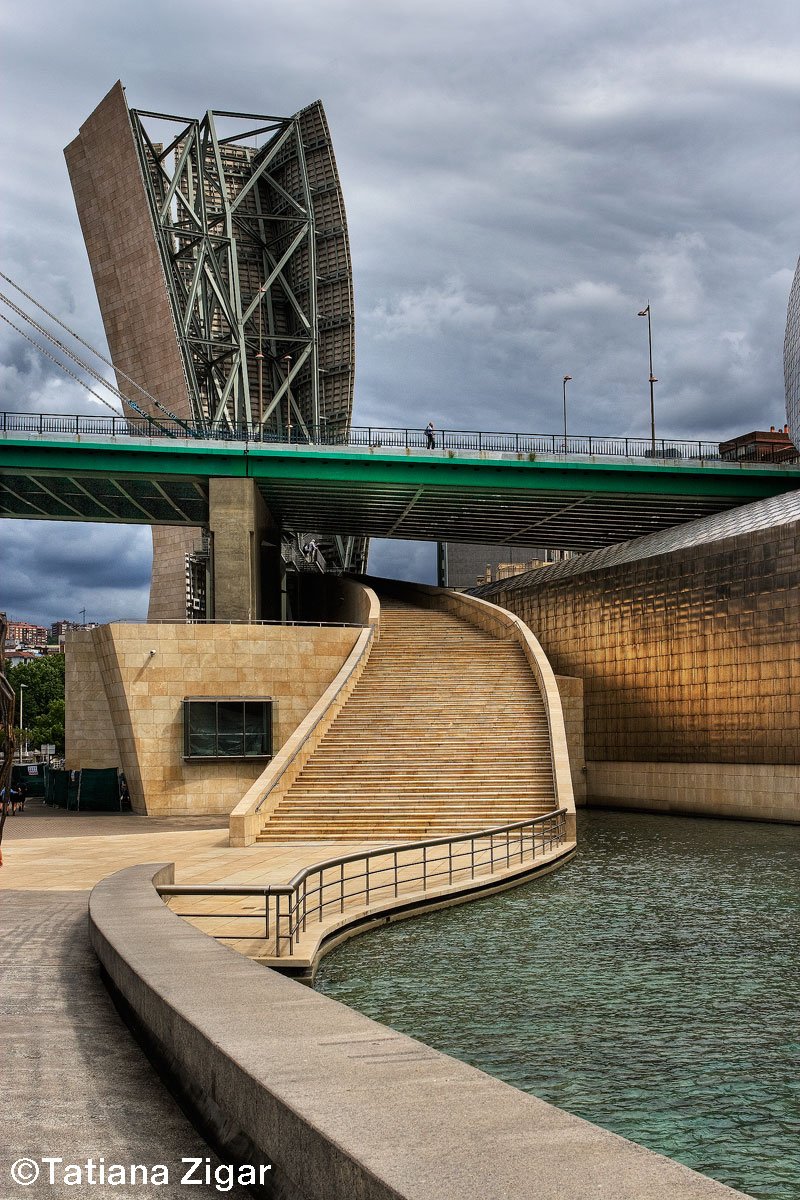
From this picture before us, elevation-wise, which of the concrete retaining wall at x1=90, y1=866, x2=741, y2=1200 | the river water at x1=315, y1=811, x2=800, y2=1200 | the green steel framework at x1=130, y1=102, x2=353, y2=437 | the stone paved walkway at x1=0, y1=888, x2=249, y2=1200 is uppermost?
the green steel framework at x1=130, y1=102, x2=353, y2=437

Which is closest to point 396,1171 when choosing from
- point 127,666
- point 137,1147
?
point 137,1147

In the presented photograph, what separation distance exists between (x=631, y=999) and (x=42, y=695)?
367ft

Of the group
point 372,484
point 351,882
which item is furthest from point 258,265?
point 351,882

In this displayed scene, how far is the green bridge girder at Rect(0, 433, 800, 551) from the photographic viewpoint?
1721 inches

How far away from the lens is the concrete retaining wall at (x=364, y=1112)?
10.1 ft

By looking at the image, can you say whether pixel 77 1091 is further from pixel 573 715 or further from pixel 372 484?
pixel 372 484

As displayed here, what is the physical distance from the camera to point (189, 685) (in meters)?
33.7

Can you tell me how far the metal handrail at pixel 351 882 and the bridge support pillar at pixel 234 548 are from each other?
20741 mm

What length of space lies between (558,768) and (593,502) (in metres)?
26.0

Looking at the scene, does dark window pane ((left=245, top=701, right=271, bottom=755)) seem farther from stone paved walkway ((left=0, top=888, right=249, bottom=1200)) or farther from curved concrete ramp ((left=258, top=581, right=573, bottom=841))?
stone paved walkway ((left=0, top=888, right=249, bottom=1200))

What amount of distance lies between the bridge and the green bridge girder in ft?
0.17

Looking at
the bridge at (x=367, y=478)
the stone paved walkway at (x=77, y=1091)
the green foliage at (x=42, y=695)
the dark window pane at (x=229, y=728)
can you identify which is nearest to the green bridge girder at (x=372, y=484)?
the bridge at (x=367, y=478)

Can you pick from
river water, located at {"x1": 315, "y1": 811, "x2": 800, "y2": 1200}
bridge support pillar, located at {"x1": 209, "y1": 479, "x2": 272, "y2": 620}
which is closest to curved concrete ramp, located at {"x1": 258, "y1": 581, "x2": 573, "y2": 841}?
river water, located at {"x1": 315, "y1": 811, "x2": 800, "y2": 1200}

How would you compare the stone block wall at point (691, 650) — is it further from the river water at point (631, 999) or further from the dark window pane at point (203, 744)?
the dark window pane at point (203, 744)
